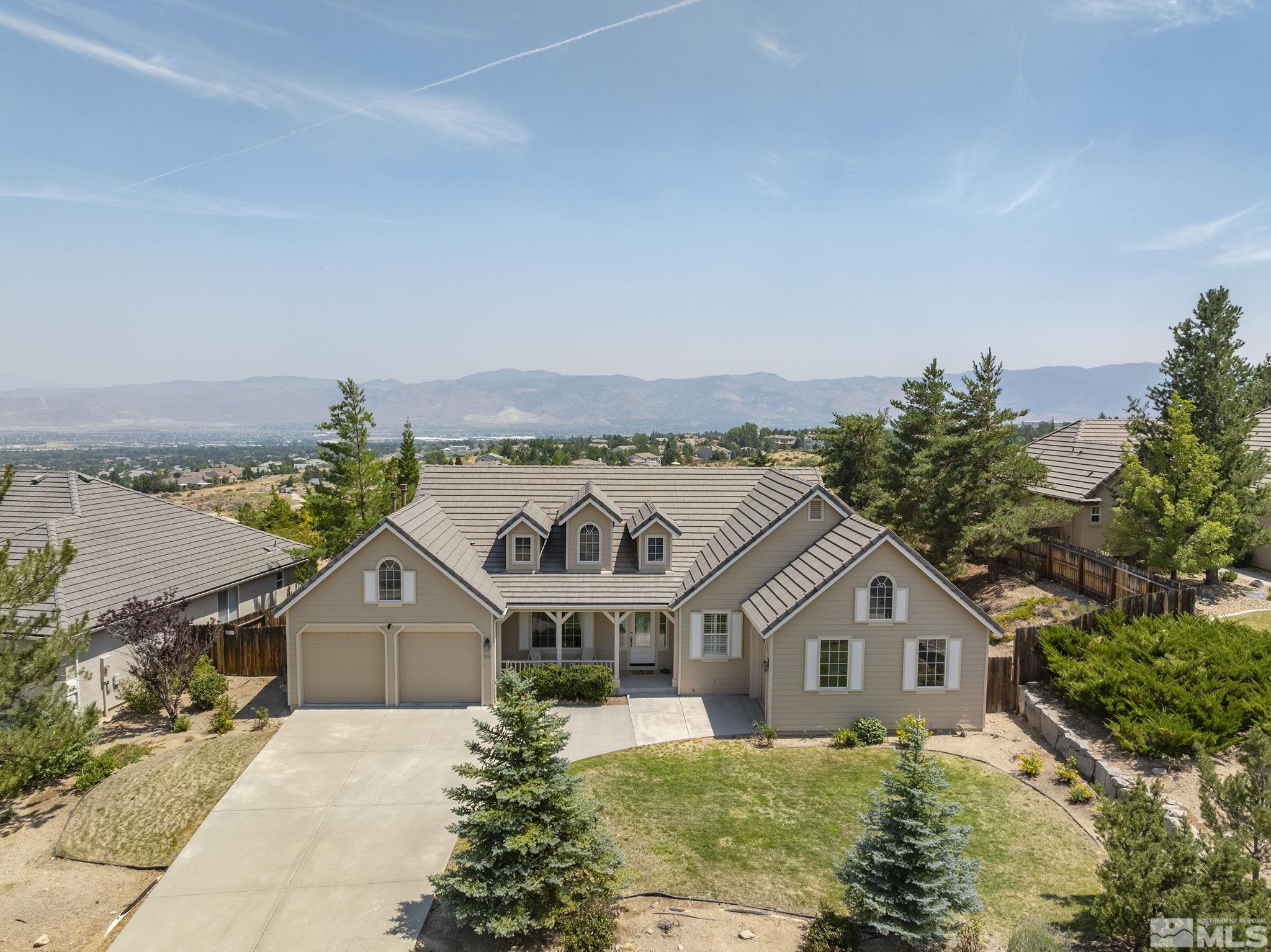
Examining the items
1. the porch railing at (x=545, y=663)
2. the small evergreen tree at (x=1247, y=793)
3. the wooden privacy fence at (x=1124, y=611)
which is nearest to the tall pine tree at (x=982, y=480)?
the wooden privacy fence at (x=1124, y=611)

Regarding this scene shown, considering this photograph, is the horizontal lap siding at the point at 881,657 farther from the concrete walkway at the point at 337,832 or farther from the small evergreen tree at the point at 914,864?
the small evergreen tree at the point at 914,864

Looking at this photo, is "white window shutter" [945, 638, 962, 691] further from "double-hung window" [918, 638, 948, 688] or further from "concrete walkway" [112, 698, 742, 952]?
"concrete walkway" [112, 698, 742, 952]

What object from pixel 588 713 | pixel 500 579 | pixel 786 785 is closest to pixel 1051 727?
pixel 786 785

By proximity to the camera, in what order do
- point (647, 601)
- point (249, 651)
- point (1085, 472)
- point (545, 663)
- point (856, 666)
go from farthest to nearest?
point (1085, 472) → point (249, 651) → point (647, 601) → point (545, 663) → point (856, 666)

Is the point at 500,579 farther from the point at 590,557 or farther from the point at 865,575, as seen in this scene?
the point at 865,575

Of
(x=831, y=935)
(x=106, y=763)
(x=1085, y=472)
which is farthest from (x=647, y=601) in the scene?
(x=1085, y=472)

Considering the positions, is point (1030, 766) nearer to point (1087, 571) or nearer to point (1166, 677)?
point (1166, 677)
